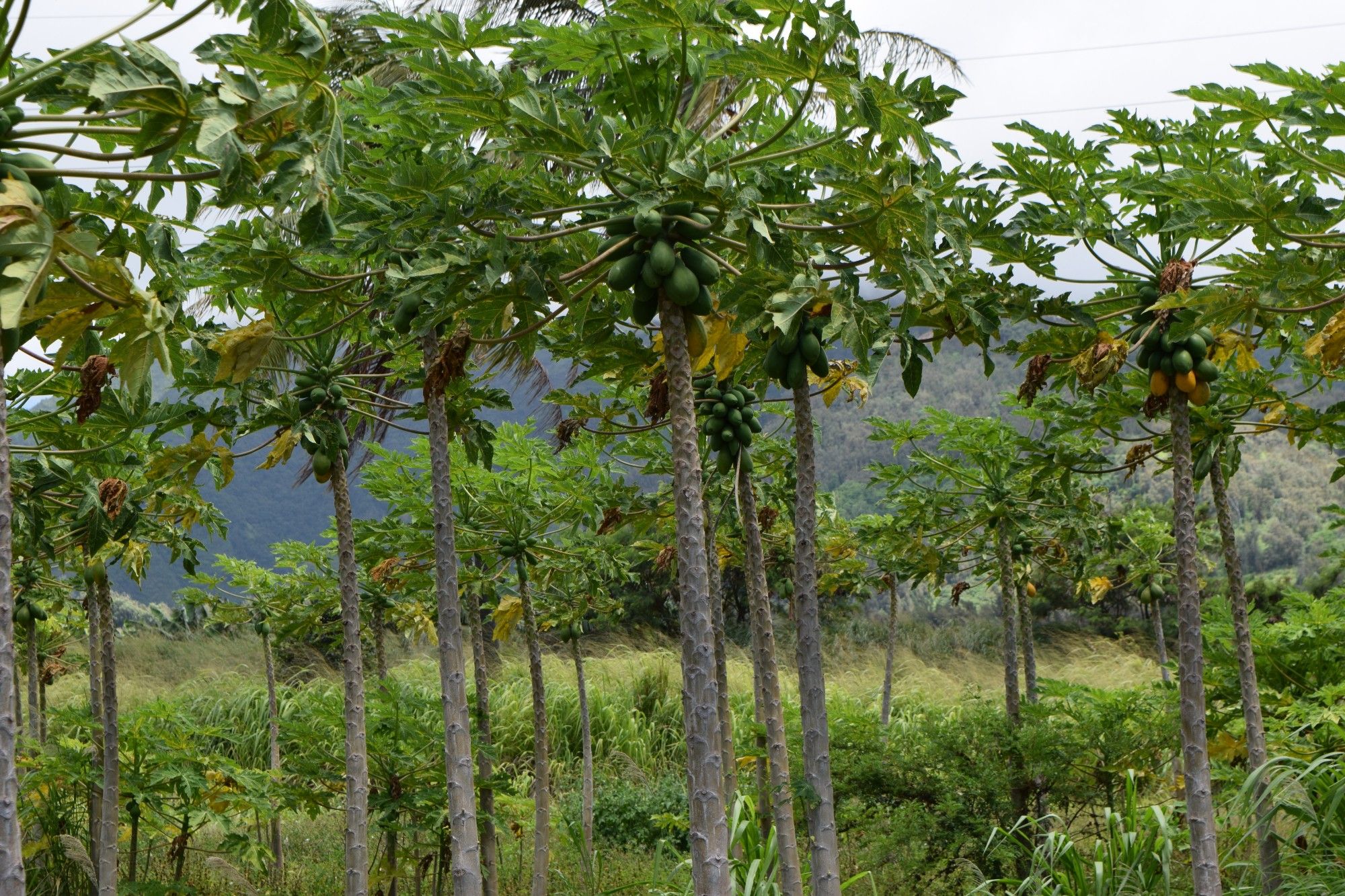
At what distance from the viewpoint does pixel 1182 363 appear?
5.69m

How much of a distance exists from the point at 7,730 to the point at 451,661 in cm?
294

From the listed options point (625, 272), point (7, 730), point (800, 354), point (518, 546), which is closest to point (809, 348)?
point (800, 354)

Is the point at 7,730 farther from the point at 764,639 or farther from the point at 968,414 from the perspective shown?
the point at 968,414

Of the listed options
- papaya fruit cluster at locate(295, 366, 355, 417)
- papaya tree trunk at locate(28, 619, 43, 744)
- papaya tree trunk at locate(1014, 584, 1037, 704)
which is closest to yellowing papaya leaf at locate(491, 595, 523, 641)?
papaya fruit cluster at locate(295, 366, 355, 417)

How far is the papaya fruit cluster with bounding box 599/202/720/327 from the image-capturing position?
416 cm

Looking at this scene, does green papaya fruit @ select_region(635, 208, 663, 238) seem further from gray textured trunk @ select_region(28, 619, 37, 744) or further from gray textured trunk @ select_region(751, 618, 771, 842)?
gray textured trunk @ select_region(28, 619, 37, 744)

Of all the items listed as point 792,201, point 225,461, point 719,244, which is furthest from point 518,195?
point 225,461

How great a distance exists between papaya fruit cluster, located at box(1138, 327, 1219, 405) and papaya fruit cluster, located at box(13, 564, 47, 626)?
9.81 metres

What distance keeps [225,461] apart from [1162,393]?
4661 millimetres

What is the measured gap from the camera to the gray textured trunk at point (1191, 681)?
5535mm

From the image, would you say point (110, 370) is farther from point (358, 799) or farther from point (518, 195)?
point (358, 799)

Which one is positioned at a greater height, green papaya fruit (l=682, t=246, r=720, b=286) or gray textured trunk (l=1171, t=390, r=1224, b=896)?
green papaya fruit (l=682, t=246, r=720, b=286)

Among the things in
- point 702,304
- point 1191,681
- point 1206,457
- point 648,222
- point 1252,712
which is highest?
point 648,222

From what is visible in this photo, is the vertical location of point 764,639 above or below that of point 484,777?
above
